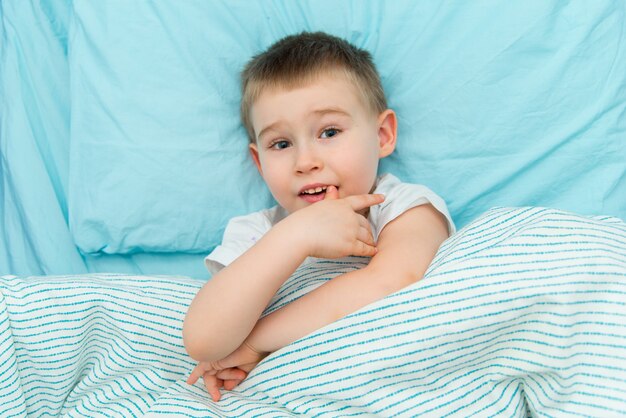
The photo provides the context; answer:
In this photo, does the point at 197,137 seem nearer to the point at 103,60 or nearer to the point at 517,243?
the point at 103,60

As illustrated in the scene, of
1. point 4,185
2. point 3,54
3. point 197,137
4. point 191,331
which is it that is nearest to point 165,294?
point 191,331

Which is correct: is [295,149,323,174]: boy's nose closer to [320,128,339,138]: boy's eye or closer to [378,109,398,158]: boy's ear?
A: [320,128,339,138]: boy's eye

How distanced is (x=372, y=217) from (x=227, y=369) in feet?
1.19

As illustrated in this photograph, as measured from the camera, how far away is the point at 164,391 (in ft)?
3.17

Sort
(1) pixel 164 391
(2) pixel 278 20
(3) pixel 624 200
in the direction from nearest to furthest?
(1) pixel 164 391 → (3) pixel 624 200 → (2) pixel 278 20

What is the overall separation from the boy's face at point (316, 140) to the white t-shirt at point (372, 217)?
0.16 feet

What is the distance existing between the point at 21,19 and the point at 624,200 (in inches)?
48.1

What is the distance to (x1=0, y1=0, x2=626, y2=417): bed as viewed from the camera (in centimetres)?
93

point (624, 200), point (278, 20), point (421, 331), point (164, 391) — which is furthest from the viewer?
point (278, 20)

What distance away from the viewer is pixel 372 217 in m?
1.15

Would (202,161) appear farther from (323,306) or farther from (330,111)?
(323,306)

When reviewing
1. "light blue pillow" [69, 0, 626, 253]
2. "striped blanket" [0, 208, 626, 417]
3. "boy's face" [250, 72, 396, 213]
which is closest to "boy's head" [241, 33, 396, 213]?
"boy's face" [250, 72, 396, 213]

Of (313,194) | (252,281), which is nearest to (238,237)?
(313,194)

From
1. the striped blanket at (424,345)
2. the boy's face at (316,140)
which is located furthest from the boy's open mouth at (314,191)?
the striped blanket at (424,345)
